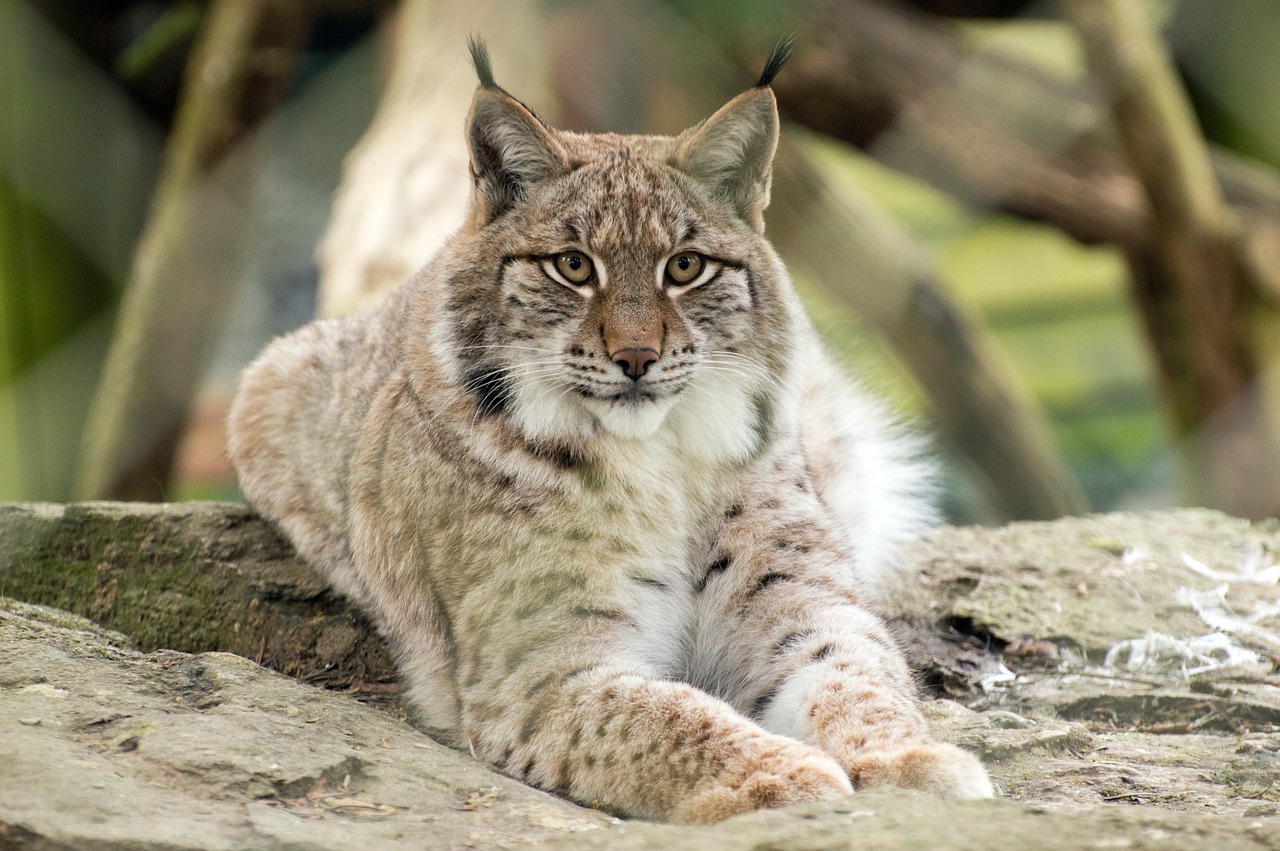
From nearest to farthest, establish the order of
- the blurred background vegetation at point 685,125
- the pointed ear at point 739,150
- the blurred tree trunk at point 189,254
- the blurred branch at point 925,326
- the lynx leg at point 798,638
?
the lynx leg at point 798,638 < the pointed ear at point 739,150 < the blurred background vegetation at point 685,125 < the blurred branch at point 925,326 < the blurred tree trunk at point 189,254

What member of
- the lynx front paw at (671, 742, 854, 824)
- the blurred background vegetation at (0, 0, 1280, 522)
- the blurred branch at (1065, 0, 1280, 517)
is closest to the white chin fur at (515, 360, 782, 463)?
the lynx front paw at (671, 742, 854, 824)

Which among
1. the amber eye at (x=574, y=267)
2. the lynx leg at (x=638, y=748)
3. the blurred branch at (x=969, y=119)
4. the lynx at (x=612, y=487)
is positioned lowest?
the lynx leg at (x=638, y=748)

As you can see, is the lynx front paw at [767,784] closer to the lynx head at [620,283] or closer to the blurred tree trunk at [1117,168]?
the lynx head at [620,283]

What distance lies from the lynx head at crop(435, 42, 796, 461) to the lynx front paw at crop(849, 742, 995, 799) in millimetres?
831

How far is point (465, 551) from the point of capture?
110 inches

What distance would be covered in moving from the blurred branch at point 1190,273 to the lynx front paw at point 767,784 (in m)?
3.78

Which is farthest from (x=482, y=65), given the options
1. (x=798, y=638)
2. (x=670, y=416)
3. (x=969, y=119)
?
(x=969, y=119)

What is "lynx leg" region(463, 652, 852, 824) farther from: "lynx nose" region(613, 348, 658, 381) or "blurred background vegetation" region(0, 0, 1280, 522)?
"blurred background vegetation" region(0, 0, 1280, 522)

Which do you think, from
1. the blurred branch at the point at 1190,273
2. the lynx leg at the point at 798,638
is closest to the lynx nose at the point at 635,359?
the lynx leg at the point at 798,638

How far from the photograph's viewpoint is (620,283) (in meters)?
2.72

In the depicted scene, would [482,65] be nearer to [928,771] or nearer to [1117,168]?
[928,771]

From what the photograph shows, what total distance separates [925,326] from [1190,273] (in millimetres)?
1107

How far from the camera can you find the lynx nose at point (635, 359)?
264cm

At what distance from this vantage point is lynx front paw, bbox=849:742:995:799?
2.24 m
